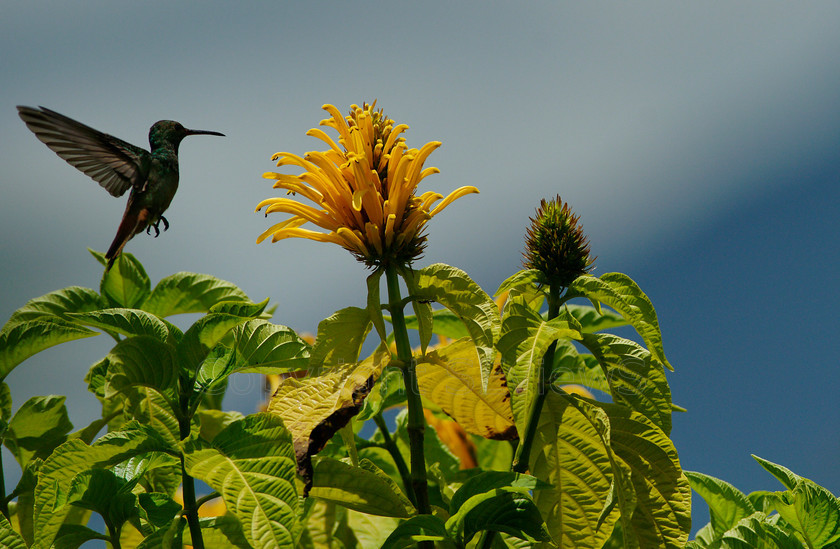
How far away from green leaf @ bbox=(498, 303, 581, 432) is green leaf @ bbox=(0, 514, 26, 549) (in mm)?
1036

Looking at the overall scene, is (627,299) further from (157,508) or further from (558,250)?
(157,508)

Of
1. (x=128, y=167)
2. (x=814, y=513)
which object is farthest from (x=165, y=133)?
(x=814, y=513)

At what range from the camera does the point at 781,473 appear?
163 centimetres

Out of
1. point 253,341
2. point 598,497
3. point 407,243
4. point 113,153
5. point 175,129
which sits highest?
point 175,129

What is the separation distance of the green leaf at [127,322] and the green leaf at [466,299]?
21.0 inches

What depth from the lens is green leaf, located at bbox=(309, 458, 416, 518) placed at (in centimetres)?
138

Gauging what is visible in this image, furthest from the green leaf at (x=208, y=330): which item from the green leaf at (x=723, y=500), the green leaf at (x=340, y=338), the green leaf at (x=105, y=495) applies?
the green leaf at (x=723, y=500)

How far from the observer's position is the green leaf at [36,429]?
1.92m

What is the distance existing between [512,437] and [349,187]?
2.16 feet

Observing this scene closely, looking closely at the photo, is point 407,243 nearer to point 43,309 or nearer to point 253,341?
point 253,341

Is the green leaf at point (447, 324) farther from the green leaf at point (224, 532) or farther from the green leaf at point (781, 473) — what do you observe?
→ the green leaf at point (781, 473)

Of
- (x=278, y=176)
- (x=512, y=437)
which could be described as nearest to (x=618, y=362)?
(x=512, y=437)

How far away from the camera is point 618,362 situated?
152 centimetres

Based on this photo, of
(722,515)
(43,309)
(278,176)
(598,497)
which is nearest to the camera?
(598,497)
